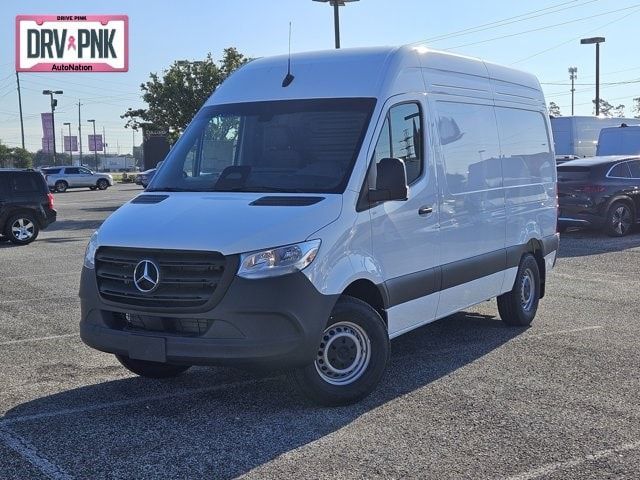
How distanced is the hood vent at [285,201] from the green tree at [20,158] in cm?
8079

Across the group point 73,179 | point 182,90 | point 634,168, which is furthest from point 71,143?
point 634,168

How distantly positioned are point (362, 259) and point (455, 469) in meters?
1.67

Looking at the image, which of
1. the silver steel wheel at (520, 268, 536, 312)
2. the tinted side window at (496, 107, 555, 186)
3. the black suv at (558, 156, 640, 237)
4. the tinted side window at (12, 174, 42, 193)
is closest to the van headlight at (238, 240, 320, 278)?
the tinted side window at (496, 107, 555, 186)

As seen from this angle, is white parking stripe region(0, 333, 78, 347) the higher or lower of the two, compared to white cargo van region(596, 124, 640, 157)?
lower

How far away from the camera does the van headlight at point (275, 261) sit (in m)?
4.92

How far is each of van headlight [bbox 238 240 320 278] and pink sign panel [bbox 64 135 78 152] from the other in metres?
132

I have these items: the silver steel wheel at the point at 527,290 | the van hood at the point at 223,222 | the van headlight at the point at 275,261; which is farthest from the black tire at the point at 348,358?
the silver steel wheel at the point at 527,290

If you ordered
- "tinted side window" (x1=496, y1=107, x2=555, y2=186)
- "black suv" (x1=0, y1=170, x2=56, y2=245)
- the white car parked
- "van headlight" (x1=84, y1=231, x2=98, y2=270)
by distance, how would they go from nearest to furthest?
"van headlight" (x1=84, y1=231, x2=98, y2=270)
"tinted side window" (x1=496, y1=107, x2=555, y2=186)
"black suv" (x1=0, y1=170, x2=56, y2=245)
the white car parked

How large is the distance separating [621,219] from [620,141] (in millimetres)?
7517

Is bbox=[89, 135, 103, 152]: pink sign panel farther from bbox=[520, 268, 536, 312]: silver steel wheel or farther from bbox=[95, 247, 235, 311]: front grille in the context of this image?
bbox=[95, 247, 235, 311]: front grille

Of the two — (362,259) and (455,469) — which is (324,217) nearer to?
(362,259)

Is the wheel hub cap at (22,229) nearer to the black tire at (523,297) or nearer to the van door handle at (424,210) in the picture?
the black tire at (523,297)

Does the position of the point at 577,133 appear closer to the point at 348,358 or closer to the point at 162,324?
the point at 348,358

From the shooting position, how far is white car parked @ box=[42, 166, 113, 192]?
5012 centimetres
